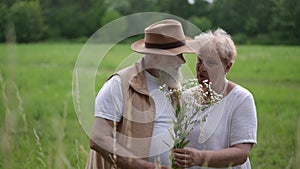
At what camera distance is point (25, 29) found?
777 inches

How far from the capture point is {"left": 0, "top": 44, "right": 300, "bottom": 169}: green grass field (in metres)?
2.24

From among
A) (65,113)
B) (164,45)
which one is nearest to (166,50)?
(164,45)

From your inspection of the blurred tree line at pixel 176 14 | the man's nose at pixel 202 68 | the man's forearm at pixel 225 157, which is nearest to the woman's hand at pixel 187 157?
the man's forearm at pixel 225 157

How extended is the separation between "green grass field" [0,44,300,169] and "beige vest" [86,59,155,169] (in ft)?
0.87

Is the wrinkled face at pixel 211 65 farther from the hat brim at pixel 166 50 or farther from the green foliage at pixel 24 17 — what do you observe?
the green foliage at pixel 24 17

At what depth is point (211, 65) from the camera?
9.85 ft

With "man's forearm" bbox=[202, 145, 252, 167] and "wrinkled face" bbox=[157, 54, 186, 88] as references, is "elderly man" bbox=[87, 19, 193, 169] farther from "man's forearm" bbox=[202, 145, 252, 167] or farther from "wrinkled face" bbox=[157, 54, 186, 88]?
"man's forearm" bbox=[202, 145, 252, 167]

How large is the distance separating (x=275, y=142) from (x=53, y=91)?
20.1 feet

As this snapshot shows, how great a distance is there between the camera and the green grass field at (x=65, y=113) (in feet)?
7.34

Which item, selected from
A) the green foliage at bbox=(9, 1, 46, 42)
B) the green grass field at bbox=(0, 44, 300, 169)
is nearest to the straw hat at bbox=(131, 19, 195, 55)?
the green grass field at bbox=(0, 44, 300, 169)

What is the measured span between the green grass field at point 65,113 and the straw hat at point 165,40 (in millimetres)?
654

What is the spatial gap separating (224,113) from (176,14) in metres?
34.0

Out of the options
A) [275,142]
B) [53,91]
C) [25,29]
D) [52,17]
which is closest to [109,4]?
[52,17]

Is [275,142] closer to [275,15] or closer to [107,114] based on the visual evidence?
[107,114]
